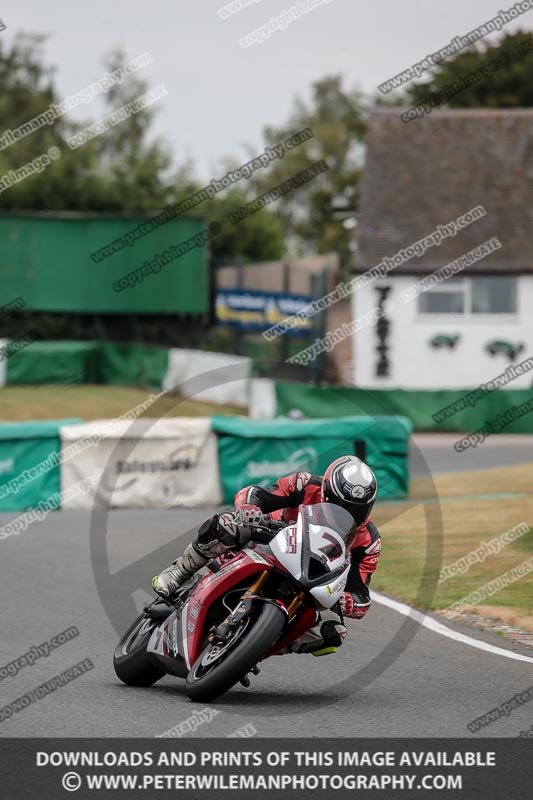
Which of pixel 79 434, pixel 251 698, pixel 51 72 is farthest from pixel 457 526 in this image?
pixel 51 72

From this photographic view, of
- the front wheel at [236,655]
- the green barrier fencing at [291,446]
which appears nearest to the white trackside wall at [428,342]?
the green barrier fencing at [291,446]

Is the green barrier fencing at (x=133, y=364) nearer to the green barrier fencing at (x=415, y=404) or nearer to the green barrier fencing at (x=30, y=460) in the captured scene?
the green barrier fencing at (x=415, y=404)

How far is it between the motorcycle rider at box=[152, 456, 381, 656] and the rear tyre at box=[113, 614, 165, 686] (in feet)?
0.82

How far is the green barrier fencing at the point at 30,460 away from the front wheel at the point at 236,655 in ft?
35.5

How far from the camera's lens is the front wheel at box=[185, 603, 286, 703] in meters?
6.62

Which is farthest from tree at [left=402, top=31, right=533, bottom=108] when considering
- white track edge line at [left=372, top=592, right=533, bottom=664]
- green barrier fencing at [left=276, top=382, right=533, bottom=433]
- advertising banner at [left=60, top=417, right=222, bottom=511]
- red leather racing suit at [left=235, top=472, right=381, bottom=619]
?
red leather racing suit at [left=235, top=472, right=381, bottom=619]

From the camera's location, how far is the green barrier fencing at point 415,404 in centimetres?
2836

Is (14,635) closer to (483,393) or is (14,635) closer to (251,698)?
(251,698)

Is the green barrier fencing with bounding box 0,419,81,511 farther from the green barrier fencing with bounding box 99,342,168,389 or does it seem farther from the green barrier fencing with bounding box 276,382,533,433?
the green barrier fencing with bounding box 99,342,168,389

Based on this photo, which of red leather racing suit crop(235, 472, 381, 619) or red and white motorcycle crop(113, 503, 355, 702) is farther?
red leather racing suit crop(235, 472, 381, 619)
